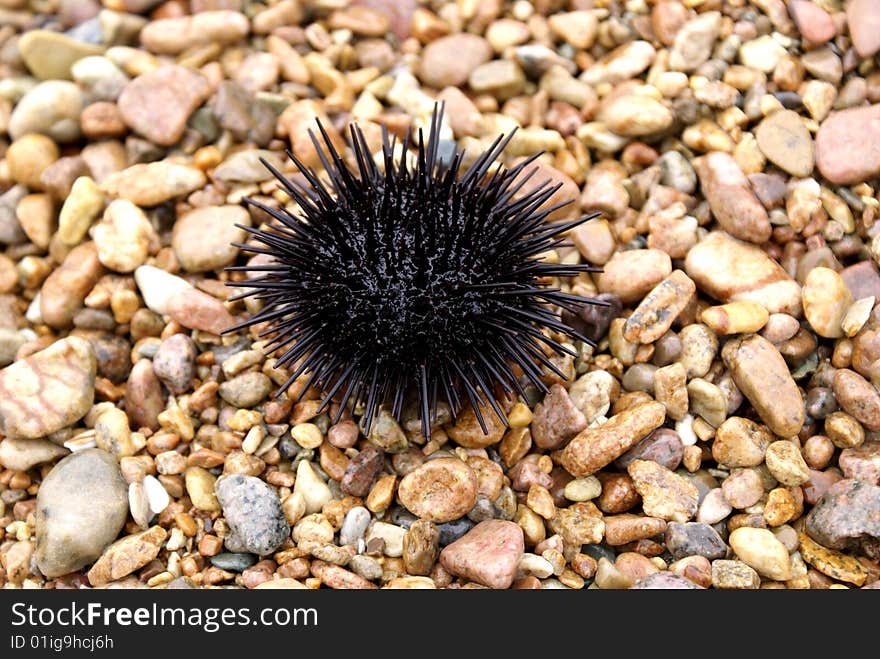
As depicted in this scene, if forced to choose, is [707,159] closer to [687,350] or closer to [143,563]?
[687,350]

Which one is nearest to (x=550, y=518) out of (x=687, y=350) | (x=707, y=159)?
(x=687, y=350)

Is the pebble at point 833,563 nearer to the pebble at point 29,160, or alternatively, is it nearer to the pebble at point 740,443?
the pebble at point 740,443

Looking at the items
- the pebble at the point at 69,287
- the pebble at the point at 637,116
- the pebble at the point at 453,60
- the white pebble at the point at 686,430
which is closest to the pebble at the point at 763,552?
the white pebble at the point at 686,430

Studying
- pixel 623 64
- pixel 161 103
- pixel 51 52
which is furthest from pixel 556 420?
pixel 51 52

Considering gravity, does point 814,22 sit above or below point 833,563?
above

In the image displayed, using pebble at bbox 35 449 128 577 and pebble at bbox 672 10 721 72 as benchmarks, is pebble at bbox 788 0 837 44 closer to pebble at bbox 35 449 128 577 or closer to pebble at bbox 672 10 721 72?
pebble at bbox 672 10 721 72

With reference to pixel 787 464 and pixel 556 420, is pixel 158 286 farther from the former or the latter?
pixel 787 464
